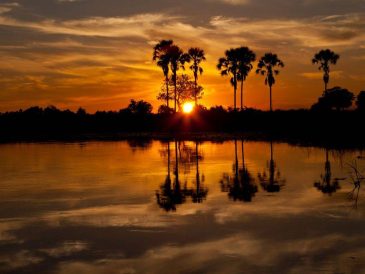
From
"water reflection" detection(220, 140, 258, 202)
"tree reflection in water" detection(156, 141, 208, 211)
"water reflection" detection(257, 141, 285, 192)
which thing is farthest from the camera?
"water reflection" detection(257, 141, 285, 192)

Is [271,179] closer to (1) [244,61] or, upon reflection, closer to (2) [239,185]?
(2) [239,185]

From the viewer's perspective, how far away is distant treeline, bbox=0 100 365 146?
6400 centimetres

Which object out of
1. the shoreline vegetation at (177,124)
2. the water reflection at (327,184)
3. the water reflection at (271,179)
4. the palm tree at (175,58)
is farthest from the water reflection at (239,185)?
the palm tree at (175,58)

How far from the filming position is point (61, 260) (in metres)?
10.3

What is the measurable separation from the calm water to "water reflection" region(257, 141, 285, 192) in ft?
0.13

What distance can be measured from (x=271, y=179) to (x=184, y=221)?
355 inches

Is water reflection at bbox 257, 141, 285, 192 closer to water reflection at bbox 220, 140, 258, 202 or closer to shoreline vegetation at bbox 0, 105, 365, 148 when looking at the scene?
water reflection at bbox 220, 140, 258, 202

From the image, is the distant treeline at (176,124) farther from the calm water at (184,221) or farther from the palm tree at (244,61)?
the calm water at (184,221)

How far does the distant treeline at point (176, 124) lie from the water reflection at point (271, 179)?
3084cm

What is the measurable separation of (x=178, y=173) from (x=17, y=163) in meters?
11.0

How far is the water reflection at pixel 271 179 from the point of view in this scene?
19.5 m

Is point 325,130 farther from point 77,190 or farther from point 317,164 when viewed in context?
point 77,190

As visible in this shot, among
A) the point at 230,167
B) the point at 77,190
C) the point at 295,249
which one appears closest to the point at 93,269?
the point at 295,249

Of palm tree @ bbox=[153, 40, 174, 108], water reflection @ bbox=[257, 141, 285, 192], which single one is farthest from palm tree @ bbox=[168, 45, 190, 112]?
water reflection @ bbox=[257, 141, 285, 192]
